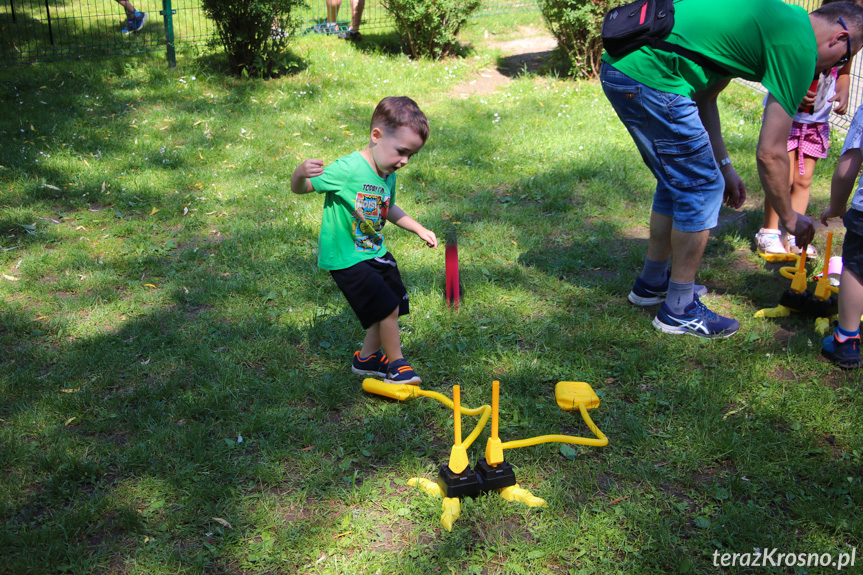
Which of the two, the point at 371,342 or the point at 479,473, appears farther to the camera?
the point at 371,342

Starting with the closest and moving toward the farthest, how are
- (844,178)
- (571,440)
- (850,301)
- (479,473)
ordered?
(479,473)
(571,440)
(850,301)
(844,178)

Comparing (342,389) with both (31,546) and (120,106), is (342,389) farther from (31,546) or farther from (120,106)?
(120,106)

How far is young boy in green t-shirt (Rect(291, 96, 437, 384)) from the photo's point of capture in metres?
2.93

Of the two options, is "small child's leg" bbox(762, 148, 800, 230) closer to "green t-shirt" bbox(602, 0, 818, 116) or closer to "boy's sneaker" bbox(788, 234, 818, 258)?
"boy's sneaker" bbox(788, 234, 818, 258)

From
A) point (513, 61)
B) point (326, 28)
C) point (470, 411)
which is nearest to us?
point (470, 411)

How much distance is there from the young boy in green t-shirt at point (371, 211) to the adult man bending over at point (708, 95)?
3.90ft

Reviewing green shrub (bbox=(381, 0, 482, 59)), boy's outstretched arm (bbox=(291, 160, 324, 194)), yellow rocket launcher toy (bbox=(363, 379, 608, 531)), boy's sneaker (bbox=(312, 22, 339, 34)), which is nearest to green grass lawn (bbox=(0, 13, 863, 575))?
yellow rocket launcher toy (bbox=(363, 379, 608, 531))

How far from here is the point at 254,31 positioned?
797 cm

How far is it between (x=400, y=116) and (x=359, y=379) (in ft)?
4.37

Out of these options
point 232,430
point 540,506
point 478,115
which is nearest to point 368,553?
point 540,506

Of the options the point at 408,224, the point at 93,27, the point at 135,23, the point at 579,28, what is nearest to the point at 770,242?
the point at 408,224

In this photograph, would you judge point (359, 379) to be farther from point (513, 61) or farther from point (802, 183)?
point (513, 61)

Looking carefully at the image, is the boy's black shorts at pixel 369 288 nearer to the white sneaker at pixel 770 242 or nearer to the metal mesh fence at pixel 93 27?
the white sneaker at pixel 770 242

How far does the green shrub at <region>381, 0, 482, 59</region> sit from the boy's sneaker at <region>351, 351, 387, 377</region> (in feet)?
21.1
